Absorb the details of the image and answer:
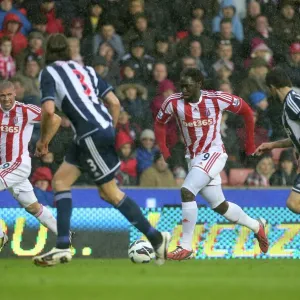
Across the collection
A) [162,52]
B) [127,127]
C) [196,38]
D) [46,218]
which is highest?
[196,38]

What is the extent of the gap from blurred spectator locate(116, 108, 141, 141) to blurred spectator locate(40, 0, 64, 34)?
1687 millimetres

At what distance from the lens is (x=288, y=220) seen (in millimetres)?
12438

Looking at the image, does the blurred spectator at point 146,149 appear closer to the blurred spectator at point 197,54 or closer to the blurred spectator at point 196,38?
the blurred spectator at point 197,54

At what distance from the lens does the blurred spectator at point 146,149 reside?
13.7m

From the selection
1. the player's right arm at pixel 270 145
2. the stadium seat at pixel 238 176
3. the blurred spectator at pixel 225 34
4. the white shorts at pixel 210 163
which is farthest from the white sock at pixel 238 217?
the blurred spectator at pixel 225 34

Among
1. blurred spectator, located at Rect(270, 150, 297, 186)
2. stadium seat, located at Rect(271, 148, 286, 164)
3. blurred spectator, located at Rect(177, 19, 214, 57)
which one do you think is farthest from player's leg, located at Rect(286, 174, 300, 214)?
blurred spectator, located at Rect(177, 19, 214, 57)

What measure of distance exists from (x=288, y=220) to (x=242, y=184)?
1.29 meters

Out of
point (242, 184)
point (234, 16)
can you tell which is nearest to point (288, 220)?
point (242, 184)

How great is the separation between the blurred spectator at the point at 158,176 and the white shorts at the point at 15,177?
239 cm

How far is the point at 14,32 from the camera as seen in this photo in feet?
47.6

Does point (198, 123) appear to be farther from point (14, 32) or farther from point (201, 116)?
point (14, 32)

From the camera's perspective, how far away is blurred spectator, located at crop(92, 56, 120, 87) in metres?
14.4

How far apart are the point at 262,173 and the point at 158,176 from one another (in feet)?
4.29

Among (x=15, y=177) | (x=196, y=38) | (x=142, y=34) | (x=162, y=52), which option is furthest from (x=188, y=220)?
(x=196, y=38)
